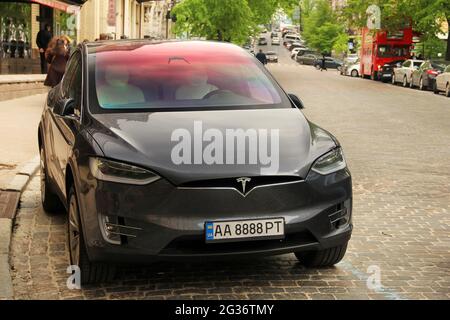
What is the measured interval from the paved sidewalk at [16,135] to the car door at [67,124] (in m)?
2.16

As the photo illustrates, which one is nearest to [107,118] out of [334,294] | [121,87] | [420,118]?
[121,87]

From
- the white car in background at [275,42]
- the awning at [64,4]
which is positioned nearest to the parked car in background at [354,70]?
the awning at [64,4]

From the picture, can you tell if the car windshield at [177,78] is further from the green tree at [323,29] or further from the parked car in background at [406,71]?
the green tree at [323,29]

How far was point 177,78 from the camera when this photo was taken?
223 inches

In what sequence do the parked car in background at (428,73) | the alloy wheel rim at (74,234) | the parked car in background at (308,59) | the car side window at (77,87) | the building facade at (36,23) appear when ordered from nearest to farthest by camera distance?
the alloy wheel rim at (74,234), the car side window at (77,87), the building facade at (36,23), the parked car in background at (428,73), the parked car in background at (308,59)

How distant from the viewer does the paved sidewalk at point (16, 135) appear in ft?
30.7

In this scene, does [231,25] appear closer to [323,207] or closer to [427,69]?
[427,69]

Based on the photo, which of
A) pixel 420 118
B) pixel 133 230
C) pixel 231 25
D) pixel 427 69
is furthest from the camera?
pixel 231 25

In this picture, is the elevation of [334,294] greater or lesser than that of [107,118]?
lesser

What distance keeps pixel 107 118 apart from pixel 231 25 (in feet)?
129

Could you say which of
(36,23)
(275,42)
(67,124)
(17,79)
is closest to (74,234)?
(67,124)

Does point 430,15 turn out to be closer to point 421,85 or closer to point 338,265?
point 421,85

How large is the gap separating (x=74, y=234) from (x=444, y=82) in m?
28.3
